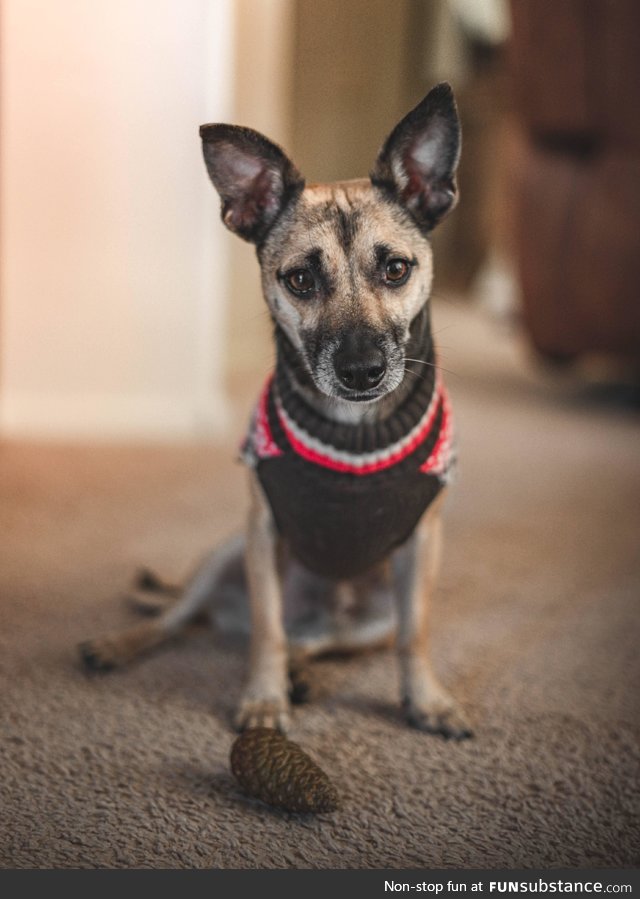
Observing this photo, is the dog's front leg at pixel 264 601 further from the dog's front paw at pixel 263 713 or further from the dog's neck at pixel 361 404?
the dog's neck at pixel 361 404

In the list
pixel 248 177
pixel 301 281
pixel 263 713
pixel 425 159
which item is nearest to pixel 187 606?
pixel 263 713

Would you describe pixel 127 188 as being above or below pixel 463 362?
above

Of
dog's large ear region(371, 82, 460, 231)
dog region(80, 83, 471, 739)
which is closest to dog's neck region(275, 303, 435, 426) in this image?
dog region(80, 83, 471, 739)

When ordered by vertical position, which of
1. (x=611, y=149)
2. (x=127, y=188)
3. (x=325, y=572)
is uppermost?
(x=611, y=149)

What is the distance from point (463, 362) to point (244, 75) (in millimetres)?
1758

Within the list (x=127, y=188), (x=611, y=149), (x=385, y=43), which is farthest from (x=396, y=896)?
(x=385, y=43)

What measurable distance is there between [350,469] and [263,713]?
408 millimetres


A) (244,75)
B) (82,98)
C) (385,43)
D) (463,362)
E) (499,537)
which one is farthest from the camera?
(385,43)

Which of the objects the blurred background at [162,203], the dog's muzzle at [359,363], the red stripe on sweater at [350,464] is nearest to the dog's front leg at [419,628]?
the red stripe on sweater at [350,464]

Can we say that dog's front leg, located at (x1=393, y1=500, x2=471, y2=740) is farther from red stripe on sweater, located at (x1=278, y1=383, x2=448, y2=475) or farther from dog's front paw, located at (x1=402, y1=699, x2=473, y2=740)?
red stripe on sweater, located at (x1=278, y1=383, x2=448, y2=475)

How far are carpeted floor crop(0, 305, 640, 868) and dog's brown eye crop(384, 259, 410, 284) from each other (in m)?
0.71

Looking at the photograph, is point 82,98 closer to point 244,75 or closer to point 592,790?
point 244,75

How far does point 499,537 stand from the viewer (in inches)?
94.7

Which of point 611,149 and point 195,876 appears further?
Answer: point 611,149
